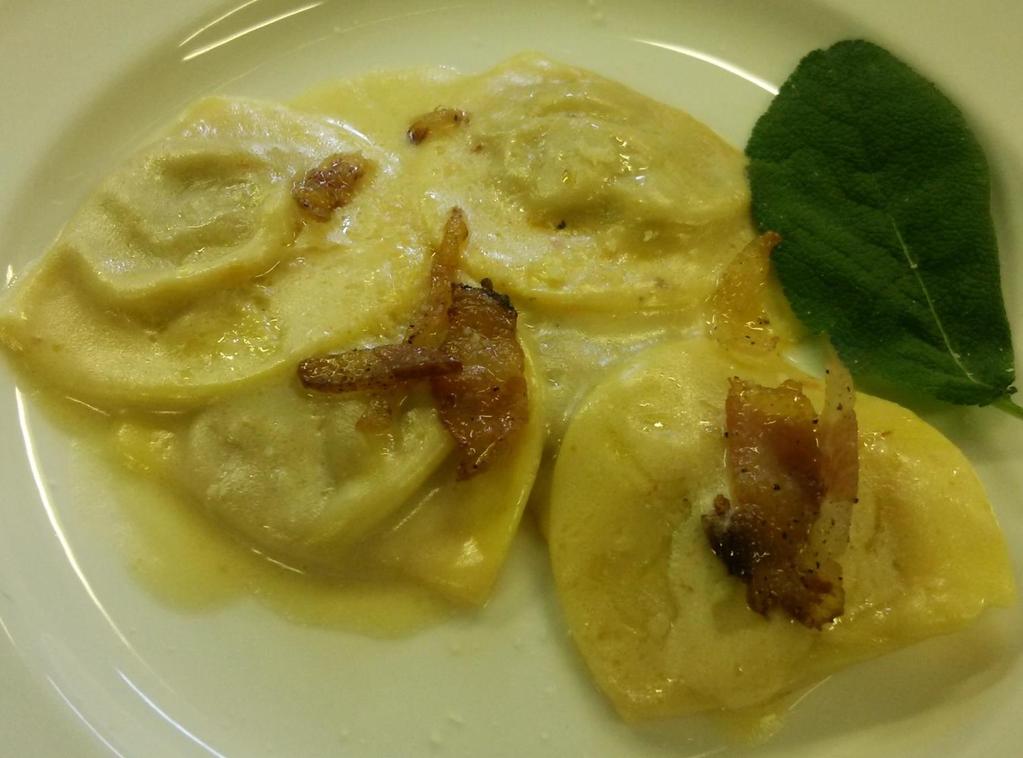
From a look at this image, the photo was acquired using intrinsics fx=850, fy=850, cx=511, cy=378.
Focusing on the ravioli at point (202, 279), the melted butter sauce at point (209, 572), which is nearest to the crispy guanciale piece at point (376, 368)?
the ravioli at point (202, 279)

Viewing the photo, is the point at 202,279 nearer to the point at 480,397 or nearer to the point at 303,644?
the point at 480,397

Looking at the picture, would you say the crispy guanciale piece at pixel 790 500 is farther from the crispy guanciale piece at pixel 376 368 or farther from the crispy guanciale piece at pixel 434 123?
the crispy guanciale piece at pixel 434 123

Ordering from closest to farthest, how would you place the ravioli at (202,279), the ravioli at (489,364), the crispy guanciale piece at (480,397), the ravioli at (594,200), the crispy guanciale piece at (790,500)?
the crispy guanciale piece at (790,500) → the ravioli at (489,364) → the crispy guanciale piece at (480,397) → the ravioli at (202,279) → the ravioli at (594,200)

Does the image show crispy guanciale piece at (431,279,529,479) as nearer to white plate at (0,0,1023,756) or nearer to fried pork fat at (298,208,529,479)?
fried pork fat at (298,208,529,479)

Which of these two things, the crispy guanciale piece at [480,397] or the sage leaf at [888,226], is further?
the sage leaf at [888,226]

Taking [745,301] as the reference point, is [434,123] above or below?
above

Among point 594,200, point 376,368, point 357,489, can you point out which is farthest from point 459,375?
point 594,200

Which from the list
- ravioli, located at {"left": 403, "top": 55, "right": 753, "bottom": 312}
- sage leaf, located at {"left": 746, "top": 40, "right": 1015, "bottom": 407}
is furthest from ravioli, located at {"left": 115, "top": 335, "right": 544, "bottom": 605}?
sage leaf, located at {"left": 746, "top": 40, "right": 1015, "bottom": 407}
